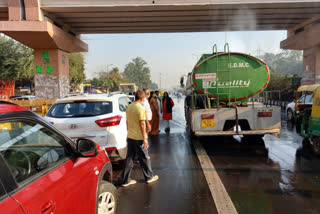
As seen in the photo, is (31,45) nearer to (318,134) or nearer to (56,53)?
(56,53)

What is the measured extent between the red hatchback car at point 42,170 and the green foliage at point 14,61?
31.9m

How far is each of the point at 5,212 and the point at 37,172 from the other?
57cm

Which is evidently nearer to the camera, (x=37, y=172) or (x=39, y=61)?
(x=37, y=172)

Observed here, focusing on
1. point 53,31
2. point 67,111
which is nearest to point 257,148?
point 67,111

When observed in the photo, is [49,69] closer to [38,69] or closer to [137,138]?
[38,69]

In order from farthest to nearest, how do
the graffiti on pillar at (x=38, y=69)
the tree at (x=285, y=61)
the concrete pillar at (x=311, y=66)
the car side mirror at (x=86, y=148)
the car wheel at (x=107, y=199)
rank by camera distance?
the tree at (x=285, y=61) < the concrete pillar at (x=311, y=66) < the graffiti on pillar at (x=38, y=69) < the car wheel at (x=107, y=199) < the car side mirror at (x=86, y=148)

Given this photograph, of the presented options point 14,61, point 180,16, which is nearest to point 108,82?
point 14,61

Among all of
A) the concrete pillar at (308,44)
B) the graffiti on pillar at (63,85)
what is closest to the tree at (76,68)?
the graffiti on pillar at (63,85)

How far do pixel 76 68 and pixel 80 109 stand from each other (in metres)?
32.2

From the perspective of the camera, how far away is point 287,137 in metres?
8.97

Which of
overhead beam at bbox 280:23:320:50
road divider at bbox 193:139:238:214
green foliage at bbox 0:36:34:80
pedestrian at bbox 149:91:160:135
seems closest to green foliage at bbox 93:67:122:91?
green foliage at bbox 0:36:34:80

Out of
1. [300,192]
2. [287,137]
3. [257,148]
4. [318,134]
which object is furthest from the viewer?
[287,137]

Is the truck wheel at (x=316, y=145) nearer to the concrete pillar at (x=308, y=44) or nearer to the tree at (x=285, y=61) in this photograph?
the concrete pillar at (x=308, y=44)

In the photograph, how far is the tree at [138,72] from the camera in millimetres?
144750
